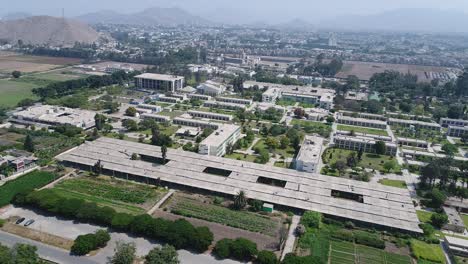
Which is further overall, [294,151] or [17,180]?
[294,151]

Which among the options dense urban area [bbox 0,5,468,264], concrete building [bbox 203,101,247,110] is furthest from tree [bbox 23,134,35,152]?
concrete building [bbox 203,101,247,110]

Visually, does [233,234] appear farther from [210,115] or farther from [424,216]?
[210,115]

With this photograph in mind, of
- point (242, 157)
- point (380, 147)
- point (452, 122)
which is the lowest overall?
point (242, 157)

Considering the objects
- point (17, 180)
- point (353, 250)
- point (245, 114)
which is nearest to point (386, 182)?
point (353, 250)

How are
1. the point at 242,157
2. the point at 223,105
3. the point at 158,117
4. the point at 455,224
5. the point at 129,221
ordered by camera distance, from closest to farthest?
the point at 129,221 → the point at 455,224 → the point at 242,157 → the point at 158,117 → the point at 223,105

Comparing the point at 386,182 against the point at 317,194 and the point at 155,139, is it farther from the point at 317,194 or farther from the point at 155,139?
the point at 155,139

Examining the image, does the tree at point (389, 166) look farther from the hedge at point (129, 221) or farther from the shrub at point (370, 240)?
the hedge at point (129, 221)

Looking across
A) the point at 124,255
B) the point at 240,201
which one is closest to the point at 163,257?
the point at 124,255
